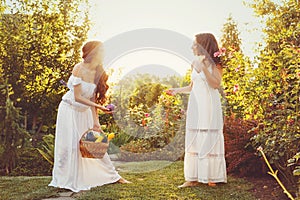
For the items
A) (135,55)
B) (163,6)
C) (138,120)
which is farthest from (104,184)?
(138,120)

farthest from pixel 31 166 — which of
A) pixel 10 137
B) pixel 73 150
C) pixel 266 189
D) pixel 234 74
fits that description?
pixel 266 189

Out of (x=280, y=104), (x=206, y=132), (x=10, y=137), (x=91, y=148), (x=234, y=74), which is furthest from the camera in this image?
(x=234, y=74)

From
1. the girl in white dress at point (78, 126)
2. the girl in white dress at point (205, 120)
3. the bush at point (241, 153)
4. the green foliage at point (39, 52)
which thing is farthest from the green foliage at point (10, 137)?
the bush at point (241, 153)

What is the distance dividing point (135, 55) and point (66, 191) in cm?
286

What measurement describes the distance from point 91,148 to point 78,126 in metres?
0.41

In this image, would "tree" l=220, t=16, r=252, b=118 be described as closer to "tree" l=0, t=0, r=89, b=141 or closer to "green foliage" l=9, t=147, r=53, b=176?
"green foliage" l=9, t=147, r=53, b=176

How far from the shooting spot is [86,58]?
16.6ft

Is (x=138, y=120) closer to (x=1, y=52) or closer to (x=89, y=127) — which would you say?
(x=1, y=52)

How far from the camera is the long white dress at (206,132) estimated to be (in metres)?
5.04

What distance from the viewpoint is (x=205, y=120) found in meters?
5.06

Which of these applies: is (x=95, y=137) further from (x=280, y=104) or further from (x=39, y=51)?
(x=39, y=51)

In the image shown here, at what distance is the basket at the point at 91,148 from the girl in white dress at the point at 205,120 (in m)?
0.98

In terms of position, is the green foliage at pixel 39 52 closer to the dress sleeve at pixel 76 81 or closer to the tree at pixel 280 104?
the dress sleeve at pixel 76 81

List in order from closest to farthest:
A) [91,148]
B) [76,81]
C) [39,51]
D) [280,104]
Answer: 1. [280,104]
2. [91,148]
3. [76,81]
4. [39,51]
